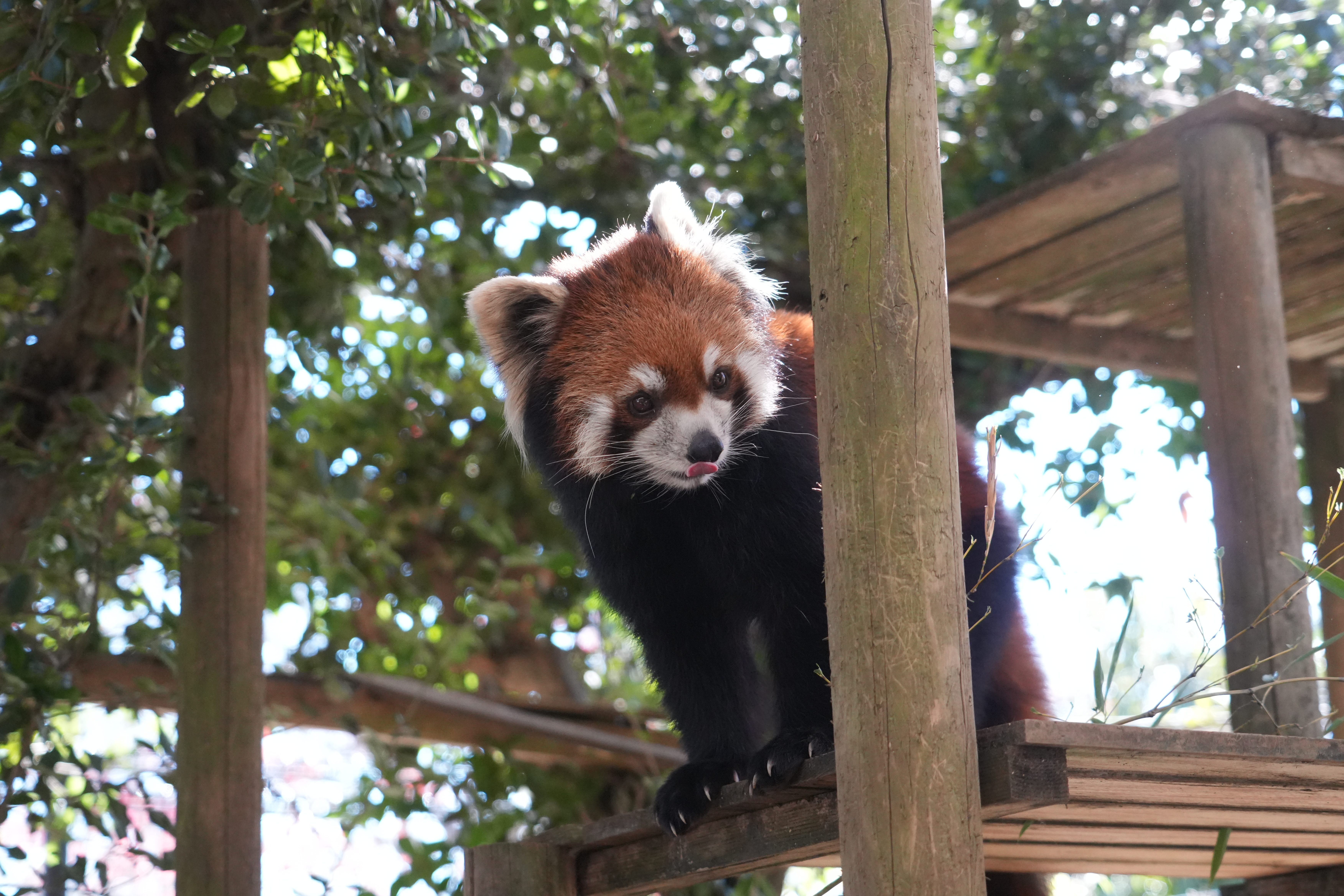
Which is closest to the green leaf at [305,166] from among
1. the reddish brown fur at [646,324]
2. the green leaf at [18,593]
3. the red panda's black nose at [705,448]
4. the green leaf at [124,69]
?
the green leaf at [124,69]

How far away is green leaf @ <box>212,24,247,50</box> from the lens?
8.91 feet

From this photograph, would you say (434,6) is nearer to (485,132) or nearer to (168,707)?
(485,132)

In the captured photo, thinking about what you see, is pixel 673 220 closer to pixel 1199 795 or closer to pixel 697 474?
pixel 697 474

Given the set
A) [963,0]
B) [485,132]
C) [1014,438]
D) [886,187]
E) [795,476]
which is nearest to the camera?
[886,187]

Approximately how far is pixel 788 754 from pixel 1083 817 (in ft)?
1.80

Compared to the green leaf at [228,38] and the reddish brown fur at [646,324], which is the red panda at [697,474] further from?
the green leaf at [228,38]

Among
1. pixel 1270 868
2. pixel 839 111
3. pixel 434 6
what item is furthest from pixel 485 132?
pixel 1270 868

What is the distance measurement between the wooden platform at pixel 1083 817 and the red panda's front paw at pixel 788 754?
3cm

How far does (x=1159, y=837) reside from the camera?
2666 mm

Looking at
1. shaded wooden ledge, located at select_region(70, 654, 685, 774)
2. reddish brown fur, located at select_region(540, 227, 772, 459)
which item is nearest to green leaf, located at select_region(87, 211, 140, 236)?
reddish brown fur, located at select_region(540, 227, 772, 459)

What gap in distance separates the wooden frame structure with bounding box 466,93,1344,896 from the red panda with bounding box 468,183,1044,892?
0.34 m

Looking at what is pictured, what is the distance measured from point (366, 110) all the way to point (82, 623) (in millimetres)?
1746

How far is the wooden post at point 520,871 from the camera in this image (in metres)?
2.93

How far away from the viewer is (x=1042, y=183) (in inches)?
131
